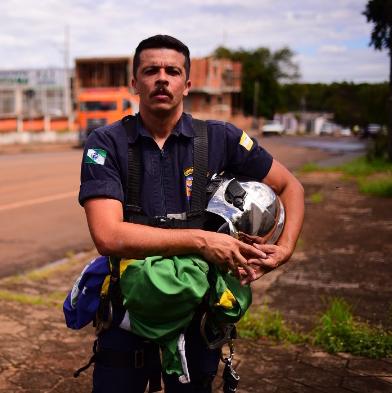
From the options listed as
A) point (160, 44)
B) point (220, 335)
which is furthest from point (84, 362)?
point (160, 44)

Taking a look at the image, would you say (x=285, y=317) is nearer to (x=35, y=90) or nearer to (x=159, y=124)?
(x=159, y=124)

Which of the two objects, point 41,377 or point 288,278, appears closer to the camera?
point 41,377

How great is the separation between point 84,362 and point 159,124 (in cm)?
215

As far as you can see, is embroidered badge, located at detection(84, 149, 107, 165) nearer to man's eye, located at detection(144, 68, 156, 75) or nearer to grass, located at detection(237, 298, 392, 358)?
man's eye, located at detection(144, 68, 156, 75)

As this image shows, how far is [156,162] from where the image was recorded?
2.24m

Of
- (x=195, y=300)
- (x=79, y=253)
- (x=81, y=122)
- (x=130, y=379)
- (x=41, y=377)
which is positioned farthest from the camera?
(x=81, y=122)

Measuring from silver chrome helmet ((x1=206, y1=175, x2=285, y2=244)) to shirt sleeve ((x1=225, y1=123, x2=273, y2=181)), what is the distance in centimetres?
10

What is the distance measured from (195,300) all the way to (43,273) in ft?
14.5

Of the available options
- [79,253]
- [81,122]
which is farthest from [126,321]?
[81,122]

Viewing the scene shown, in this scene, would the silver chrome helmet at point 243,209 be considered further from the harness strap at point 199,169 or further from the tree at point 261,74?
the tree at point 261,74

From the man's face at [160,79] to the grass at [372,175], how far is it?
994cm

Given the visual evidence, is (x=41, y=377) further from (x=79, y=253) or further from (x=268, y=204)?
(x=79, y=253)

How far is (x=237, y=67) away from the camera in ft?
231

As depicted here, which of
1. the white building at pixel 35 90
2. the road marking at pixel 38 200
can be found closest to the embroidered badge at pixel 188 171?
the road marking at pixel 38 200
